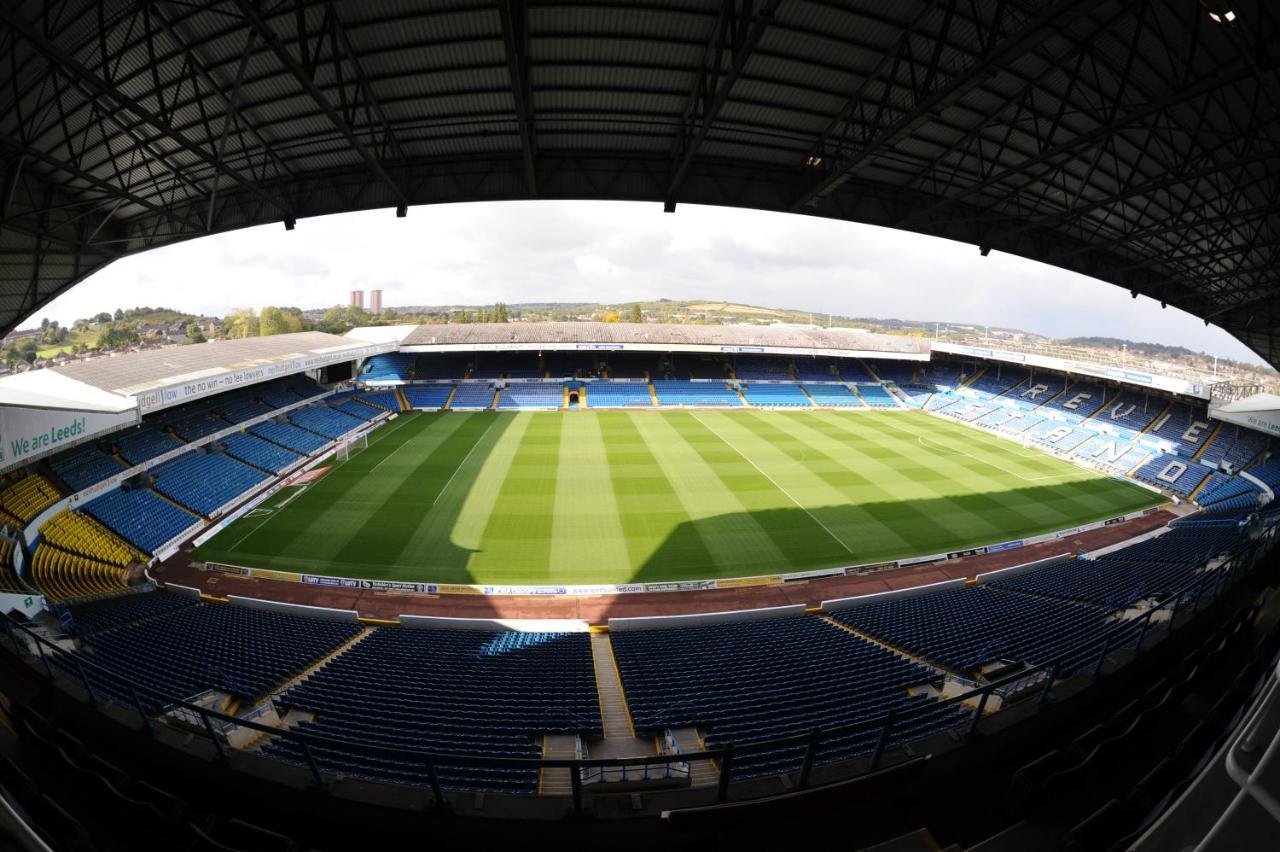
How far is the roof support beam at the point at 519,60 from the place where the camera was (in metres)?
7.71

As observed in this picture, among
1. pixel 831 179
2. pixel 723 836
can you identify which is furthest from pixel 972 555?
pixel 723 836

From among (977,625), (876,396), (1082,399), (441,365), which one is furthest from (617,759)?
(876,396)

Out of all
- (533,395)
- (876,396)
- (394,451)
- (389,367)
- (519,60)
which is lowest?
(394,451)

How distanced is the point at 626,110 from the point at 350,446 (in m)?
28.2

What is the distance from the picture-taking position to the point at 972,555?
1944 centimetres

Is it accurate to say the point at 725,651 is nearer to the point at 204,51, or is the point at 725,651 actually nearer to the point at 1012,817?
the point at 1012,817

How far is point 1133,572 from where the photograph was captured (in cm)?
1528

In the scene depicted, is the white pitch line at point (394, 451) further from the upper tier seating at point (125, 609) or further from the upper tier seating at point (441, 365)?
the upper tier seating at point (125, 609)

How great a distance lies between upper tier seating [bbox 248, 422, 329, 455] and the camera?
28594mm

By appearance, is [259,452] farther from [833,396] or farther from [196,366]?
[833,396]

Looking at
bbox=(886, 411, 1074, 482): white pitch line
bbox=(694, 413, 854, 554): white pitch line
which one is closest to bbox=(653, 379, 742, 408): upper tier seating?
bbox=(694, 413, 854, 554): white pitch line

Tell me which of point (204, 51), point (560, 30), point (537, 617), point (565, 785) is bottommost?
point (537, 617)

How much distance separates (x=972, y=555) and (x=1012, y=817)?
19254 millimetres

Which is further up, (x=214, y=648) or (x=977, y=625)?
(x=977, y=625)
